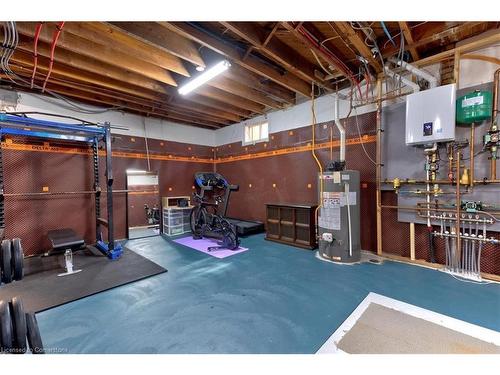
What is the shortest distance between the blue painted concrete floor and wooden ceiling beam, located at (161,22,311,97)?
3273 millimetres

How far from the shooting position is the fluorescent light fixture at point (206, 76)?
3280 mm

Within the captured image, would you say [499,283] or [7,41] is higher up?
[7,41]

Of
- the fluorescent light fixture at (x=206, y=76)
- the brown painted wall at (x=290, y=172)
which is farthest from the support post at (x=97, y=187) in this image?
the brown painted wall at (x=290, y=172)

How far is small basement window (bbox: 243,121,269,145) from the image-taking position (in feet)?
20.0

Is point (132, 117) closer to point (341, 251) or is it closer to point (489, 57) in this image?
point (341, 251)

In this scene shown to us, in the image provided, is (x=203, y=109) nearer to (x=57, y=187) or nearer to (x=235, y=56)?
(x=235, y=56)

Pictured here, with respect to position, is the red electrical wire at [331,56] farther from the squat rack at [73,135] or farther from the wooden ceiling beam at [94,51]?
the squat rack at [73,135]

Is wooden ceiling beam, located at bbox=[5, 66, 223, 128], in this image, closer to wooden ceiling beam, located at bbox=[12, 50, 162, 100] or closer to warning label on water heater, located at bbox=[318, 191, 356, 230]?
wooden ceiling beam, located at bbox=[12, 50, 162, 100]

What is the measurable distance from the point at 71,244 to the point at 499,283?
6569 millimetres

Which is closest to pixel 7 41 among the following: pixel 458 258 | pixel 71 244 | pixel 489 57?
pixel 71 244

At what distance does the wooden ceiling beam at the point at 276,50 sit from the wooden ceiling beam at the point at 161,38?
79 centimetres

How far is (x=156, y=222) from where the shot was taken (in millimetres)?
6297

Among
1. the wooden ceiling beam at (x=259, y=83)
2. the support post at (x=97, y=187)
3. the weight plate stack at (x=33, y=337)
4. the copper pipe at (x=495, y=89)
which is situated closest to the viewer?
the weight plate stack at (x=33, y=337)

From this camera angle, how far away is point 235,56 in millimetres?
3248
